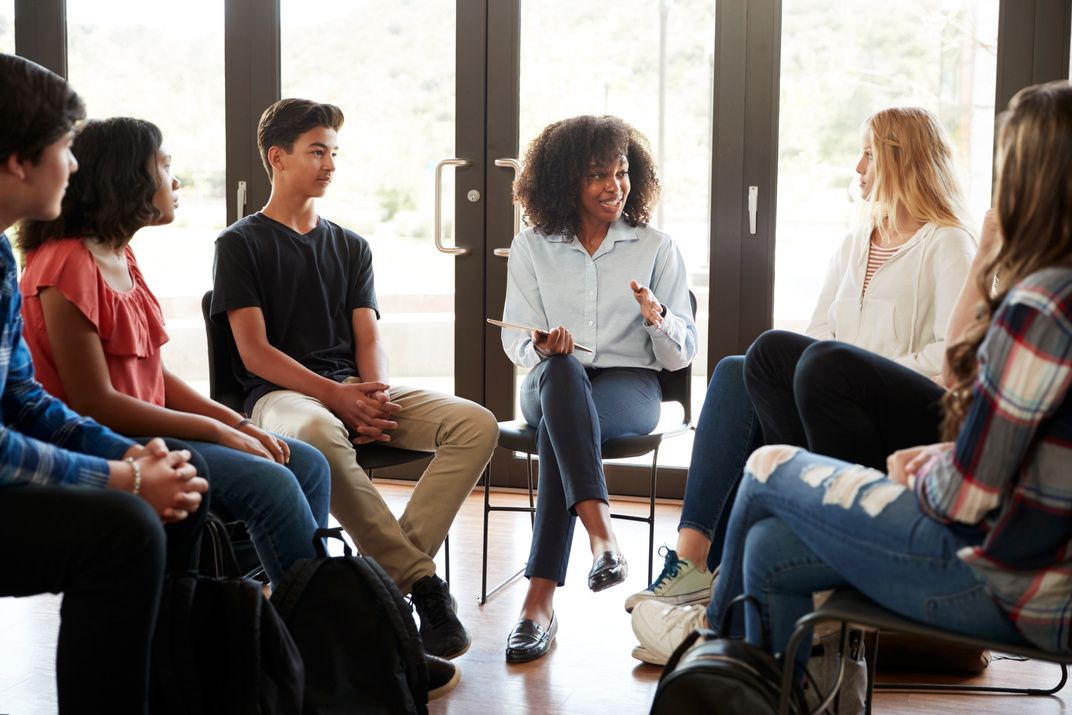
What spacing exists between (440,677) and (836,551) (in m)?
0.97

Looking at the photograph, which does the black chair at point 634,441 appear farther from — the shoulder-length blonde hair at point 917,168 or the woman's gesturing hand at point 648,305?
the shoulder-length blonde hair at point 917,168

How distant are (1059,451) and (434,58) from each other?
2863 mm

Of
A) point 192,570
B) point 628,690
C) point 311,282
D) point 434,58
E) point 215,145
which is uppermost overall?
point 434,58

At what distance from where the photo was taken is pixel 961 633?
3.77ft

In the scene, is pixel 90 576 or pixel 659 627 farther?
pixel 659 627

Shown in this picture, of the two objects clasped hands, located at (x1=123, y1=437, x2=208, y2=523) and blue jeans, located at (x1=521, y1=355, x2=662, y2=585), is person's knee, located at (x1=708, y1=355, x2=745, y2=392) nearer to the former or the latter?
blue jeans, located at (x1=521, y1=355, x2=662, y2=585)

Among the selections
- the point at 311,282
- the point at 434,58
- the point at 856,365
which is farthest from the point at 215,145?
the point at 856,365

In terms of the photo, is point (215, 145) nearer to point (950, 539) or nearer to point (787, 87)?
point (787, 87)

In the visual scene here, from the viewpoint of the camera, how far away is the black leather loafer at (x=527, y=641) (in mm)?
2021

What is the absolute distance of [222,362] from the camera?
2.37 metres

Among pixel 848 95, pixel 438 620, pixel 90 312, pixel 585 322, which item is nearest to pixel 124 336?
pixel 90 312

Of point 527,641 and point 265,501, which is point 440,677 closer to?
point 527,641

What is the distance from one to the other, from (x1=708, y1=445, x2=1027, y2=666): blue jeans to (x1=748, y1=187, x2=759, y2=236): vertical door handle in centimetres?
191

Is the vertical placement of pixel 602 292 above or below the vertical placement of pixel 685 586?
above
